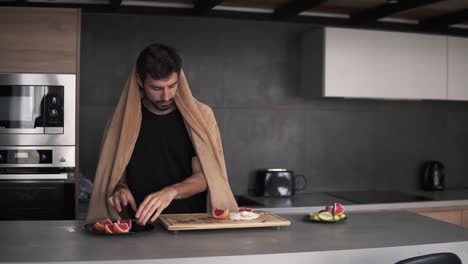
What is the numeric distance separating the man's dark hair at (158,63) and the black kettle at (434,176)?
3.03 m

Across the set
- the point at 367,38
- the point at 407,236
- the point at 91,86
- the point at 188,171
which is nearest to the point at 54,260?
the point at 188,171

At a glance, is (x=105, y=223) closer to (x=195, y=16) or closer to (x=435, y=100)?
(x=195, y=16)

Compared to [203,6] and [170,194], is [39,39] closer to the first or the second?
[203,6]

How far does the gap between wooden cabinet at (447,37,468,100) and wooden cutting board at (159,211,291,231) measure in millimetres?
2832

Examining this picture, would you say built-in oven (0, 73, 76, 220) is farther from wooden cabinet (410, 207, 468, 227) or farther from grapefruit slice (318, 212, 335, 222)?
wooden cabinet (410, 207, 468, 227)

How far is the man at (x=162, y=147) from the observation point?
2.39 metres

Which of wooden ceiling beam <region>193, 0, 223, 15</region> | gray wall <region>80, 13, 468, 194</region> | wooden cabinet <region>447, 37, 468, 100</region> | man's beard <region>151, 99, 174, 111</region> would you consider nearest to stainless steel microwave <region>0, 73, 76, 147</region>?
gray wall <region>80, 13, 468, 194</region>

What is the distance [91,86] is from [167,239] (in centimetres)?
237

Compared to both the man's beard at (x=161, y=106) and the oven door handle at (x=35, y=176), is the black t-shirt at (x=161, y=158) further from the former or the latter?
the oven door handle at (x=35, y=176)

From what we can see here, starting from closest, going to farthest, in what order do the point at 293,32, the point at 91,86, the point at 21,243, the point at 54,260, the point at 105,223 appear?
the point at 54,260
the point at 21,243
the point at 105,223
the point at 91,86
the point at 293,32

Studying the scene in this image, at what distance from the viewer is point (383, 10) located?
4.20 meters

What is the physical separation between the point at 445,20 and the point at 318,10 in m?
1.00

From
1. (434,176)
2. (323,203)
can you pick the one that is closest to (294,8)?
(323,203)

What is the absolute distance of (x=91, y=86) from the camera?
13.4ft
